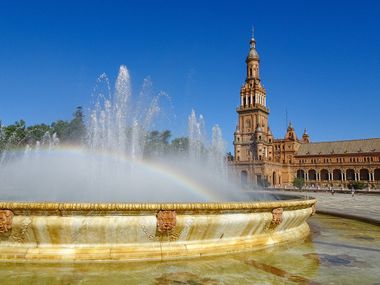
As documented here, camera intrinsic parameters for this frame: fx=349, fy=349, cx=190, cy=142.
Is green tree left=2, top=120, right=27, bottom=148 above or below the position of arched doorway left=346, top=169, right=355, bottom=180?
above

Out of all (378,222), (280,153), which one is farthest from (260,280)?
(280,153)

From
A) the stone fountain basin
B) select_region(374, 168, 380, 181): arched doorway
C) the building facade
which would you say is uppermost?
the building facade

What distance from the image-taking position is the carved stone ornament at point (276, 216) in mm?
7159

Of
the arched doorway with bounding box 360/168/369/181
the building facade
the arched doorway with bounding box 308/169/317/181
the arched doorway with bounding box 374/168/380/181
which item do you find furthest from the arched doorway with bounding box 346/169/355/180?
the arched doorway with bounding box 308/169/317/181

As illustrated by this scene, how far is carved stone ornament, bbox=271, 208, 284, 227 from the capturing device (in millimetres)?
7159

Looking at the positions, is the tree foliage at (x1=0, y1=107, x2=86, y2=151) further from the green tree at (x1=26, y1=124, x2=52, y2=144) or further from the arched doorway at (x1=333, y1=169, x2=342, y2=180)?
the arched doorway at (x1=333, y1=169, x2=342, y2=180)

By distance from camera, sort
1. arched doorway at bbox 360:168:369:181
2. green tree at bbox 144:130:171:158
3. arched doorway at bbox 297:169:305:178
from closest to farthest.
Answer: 1. green tree at bbox 144:130:171:158
2. arched doorway at bbox 360:168:369:181
3. arched doorway at bbox 297:169:305:178

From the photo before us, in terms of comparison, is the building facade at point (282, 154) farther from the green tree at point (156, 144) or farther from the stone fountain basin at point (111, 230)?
the stone fountain basin at point (111, 230)

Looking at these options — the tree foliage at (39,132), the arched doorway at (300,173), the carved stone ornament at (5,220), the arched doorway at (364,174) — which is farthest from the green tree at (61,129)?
the arched doorway at (364,174)

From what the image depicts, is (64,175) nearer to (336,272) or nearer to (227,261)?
(227,261)

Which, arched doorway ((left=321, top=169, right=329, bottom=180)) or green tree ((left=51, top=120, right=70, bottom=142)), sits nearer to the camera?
green tree ((left=51, top=120, right=70, bottom=142))

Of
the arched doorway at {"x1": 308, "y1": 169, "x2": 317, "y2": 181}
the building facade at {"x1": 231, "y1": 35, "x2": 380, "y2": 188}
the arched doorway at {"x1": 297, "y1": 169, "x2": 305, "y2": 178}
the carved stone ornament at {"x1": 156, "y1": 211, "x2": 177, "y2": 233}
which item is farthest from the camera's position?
the arched doorway at {"x1": 297, "y1": 169, "x2": 305, "y2": 178}

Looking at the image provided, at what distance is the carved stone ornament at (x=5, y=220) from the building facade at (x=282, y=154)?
73372mm

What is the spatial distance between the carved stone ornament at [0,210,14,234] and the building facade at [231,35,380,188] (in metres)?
73.4
